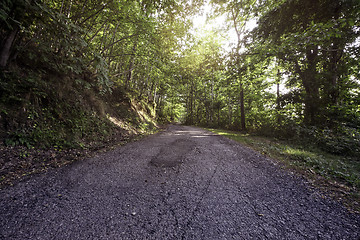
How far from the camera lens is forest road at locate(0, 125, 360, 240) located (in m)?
1.46

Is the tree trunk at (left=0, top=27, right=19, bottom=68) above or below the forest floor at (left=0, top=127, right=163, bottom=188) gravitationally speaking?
above

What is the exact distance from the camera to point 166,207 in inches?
73.7

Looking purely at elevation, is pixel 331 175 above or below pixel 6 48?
below

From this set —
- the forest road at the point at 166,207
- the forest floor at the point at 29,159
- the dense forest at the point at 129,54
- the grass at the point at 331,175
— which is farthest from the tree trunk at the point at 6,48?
the grass at the point at 331,175

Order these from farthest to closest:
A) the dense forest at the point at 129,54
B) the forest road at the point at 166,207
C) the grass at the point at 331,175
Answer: the dense forest at the point at 129,54 → the grass at the point at 331,175 → the forest road at the point at 166,207

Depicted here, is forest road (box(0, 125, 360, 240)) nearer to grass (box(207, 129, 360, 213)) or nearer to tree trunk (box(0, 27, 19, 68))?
grass (box(207, 129, 360, 213))

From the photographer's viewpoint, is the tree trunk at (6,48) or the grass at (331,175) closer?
the grass at (331,175)

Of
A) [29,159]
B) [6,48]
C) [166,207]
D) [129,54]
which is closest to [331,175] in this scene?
[166,207]

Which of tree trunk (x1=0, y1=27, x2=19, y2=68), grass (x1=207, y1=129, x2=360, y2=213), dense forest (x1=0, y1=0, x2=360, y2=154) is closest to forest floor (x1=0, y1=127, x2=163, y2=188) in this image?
dense forest (x1=0, y1=0, x2=360, y2=154)

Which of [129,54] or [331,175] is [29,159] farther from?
[331,175]

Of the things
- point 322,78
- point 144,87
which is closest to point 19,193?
point 322,78

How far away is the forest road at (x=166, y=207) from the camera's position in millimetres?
1457

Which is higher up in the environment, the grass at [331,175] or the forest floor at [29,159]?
the grass at [331,175]

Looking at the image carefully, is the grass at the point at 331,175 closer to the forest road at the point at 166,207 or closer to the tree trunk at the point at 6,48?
the forest road at the point at 166,207
